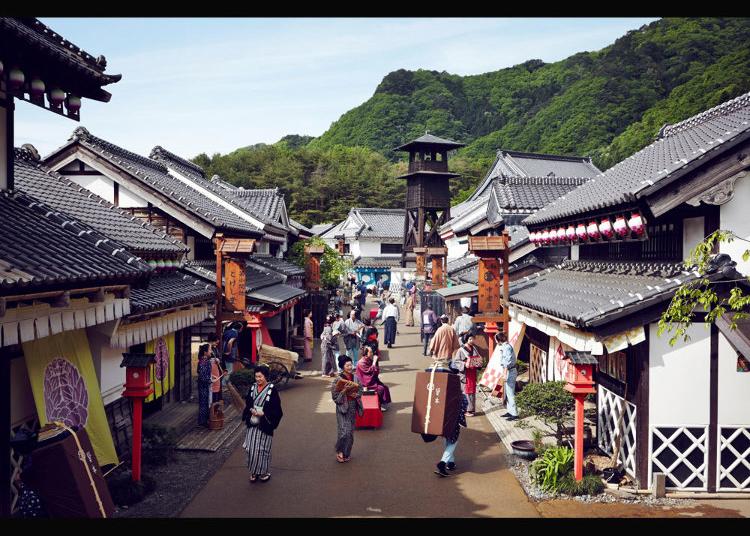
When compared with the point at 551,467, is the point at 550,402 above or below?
above

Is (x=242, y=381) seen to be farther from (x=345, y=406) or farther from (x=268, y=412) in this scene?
(x=268, y=412)

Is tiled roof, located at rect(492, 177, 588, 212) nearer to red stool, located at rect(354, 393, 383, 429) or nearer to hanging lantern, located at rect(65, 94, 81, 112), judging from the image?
red stool, located at rect(354, 393, 383, 429)

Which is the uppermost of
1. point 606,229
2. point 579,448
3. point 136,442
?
point 606,229

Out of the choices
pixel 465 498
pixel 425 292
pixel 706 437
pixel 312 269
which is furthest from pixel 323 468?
pixel 425 292

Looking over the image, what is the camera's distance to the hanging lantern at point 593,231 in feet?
39.8

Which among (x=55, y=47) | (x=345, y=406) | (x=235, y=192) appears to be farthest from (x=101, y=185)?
(x=235, y=192)

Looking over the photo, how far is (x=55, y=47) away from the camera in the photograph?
8578mm

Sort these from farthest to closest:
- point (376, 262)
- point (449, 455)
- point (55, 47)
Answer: point (376, 262) < point (449, 455) < point (55, 47)

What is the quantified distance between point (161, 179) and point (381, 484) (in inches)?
629

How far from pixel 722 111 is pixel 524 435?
867 cm

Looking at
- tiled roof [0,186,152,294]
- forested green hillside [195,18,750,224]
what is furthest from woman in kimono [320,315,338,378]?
forested green hillside [195,18,750,224]

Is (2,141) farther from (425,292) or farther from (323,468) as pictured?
(425,292)

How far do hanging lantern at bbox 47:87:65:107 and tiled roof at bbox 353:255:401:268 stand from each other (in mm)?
51234

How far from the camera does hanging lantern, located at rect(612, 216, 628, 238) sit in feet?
35.2
